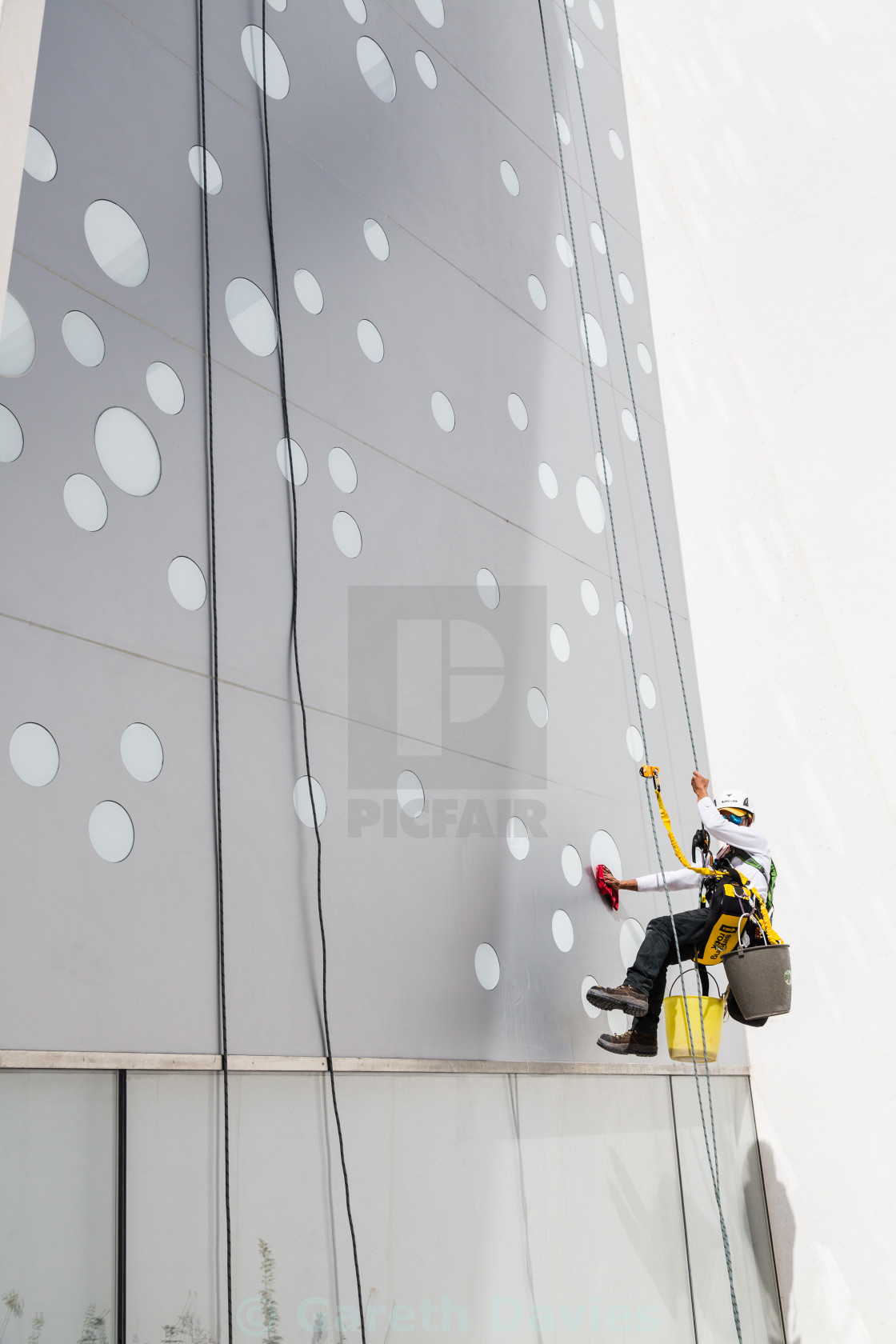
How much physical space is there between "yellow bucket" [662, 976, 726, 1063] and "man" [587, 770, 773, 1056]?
11 centimetres

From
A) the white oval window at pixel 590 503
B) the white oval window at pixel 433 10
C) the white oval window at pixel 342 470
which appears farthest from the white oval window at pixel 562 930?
the white oval window at pixel 433 10

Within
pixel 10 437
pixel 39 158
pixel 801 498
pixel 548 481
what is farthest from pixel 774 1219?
pixel 39 158

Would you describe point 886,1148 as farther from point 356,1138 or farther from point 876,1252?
point 356,1138

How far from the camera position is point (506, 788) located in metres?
4.90

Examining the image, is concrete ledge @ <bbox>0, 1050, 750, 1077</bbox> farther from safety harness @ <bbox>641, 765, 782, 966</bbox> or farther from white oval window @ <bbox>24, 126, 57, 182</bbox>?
white oval window @ <bbox>24, 126, 57, 182</bbox>

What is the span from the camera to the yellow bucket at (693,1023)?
191 inches

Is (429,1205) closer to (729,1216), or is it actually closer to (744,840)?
(744,840)

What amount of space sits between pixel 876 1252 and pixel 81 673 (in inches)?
199

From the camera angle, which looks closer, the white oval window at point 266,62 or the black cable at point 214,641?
the black cable at point 214,641

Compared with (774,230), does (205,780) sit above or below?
below

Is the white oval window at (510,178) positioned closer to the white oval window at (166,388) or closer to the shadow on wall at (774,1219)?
the white oval window at (166,388)

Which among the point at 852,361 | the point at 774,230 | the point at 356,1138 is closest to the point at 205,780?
the point at 356,1138

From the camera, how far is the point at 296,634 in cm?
401

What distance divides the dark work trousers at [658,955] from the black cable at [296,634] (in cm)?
150
